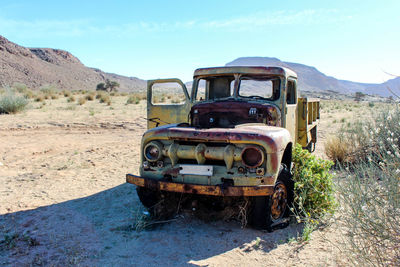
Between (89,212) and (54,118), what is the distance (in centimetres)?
1188

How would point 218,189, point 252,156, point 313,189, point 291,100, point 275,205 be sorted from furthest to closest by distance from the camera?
point 291,100, point 313,189, point 275,205, point 252,156, point 218,189

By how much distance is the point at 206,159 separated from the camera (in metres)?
4.00

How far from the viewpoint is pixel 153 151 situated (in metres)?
4.21

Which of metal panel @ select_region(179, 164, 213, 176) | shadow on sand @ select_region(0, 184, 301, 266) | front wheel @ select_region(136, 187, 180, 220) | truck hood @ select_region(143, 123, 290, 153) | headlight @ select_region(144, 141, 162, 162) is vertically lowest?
shadow on sand @ select_region(0, 184, 301, 266)

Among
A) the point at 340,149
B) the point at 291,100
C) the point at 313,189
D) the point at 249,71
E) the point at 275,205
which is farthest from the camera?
the point at 340,149

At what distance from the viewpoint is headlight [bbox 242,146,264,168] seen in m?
3.70

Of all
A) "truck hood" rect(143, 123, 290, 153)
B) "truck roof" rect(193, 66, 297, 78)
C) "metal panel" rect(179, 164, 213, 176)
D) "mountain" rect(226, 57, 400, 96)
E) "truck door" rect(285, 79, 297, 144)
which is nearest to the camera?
→ "truck hood" rect(143, 123, 290, 153)

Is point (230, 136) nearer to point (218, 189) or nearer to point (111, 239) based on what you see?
point (218, 189)

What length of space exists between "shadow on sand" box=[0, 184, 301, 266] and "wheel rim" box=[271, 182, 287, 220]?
0.20m

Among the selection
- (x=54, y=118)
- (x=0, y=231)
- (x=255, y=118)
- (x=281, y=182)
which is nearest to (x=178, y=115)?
(x=255, y=118)

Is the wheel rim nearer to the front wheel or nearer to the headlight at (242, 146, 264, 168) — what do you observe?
the headlight at (242, 146, 264, 168)

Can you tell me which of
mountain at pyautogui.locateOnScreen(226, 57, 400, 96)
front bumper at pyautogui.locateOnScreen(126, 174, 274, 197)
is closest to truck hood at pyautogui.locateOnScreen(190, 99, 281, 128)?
front bumper at pyautogui.locateOnScreen(126, 174, 274, 197)

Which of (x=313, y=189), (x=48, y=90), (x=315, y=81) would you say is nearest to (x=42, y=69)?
(x=48, y=90)

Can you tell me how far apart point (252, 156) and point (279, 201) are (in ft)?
2.75
